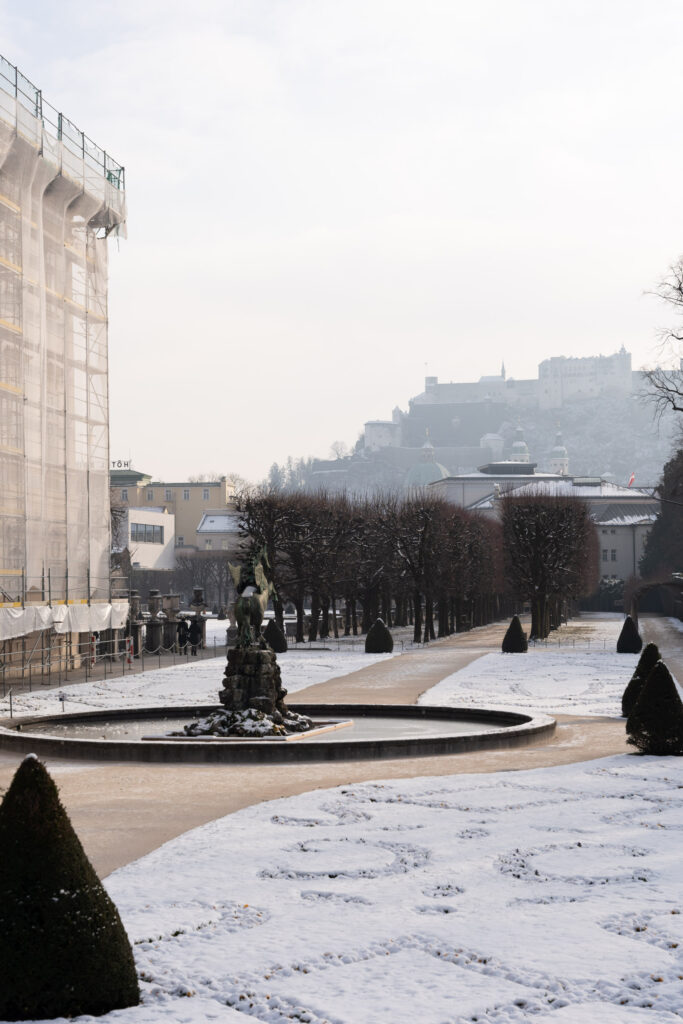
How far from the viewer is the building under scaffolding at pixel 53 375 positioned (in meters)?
39.5

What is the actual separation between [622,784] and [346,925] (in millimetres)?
7910

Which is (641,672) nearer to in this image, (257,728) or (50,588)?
(257,728)

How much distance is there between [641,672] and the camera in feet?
82.2

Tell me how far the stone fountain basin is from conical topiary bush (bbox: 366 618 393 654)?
24003 millimetres

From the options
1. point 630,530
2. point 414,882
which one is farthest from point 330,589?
point 630,530

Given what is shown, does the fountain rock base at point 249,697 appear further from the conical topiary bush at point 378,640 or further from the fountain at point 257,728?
the conical topiary bush at point 378,640

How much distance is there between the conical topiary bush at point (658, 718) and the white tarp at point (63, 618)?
21.7 metres

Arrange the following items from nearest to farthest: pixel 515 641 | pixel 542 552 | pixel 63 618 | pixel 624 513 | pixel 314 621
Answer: pixel 63 618, pixel 515 641, pixel 542 552, pixel 314 621, pixel 624 513

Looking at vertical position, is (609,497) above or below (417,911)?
above

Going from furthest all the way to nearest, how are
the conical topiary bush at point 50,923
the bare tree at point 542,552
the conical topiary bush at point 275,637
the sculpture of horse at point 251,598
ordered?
the bare tree at point 542,552
the conical topiary bush at point 275,637
the sculpture of horse at point 251,598
the conical topiary bush at point 50,923

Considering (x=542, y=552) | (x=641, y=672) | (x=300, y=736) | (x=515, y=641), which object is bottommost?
(x=300, y=736)

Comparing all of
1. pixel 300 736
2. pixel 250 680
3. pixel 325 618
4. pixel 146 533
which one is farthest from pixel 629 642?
pixel 146 533

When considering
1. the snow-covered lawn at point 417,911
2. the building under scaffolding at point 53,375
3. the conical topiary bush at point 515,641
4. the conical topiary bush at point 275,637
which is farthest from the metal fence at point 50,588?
the snow-covered lawn at point 417,911

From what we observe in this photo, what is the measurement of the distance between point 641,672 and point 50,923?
19143mm
